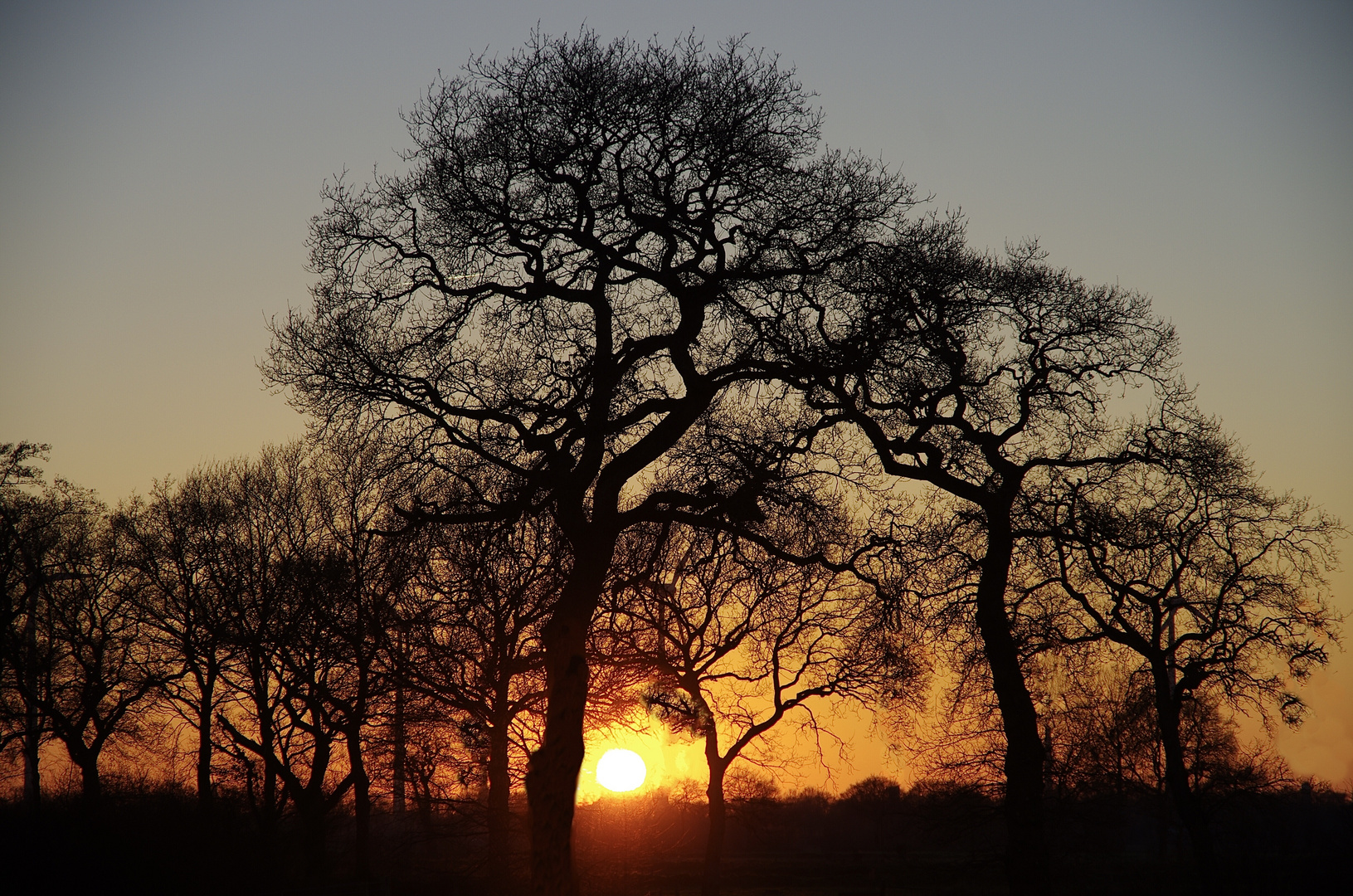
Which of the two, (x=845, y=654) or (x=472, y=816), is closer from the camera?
(x=472, y=816)

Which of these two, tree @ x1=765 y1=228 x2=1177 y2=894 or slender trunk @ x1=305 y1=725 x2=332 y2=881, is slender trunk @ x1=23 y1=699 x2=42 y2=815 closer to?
slender trunk @ x1=305 y1=725 x2=332 y2=881

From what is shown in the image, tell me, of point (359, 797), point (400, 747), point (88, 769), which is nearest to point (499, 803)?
point (400, 747)

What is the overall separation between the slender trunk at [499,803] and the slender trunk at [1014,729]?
12777mm

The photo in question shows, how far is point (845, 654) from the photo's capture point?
94.2ft

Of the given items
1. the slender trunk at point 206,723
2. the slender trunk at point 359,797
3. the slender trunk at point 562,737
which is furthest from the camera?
the slender trunk at point 206,723

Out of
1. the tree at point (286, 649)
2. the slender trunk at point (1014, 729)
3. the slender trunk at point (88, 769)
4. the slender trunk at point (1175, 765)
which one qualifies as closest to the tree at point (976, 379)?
the slender trunk at point (1014, 729)

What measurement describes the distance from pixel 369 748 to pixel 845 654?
46.8ft

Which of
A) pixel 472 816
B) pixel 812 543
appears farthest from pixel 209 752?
pixel 812 543

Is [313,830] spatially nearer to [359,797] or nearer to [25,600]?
[359,797]

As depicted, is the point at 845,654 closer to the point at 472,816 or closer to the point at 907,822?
the point at 907,822

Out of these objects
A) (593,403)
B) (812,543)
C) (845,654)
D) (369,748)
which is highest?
(593,403)

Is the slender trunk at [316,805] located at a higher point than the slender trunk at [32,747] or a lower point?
lower

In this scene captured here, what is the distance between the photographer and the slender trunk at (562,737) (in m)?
11.2

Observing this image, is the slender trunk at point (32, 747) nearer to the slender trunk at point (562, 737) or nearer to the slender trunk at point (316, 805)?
the slender trunk at point (316, 805)
